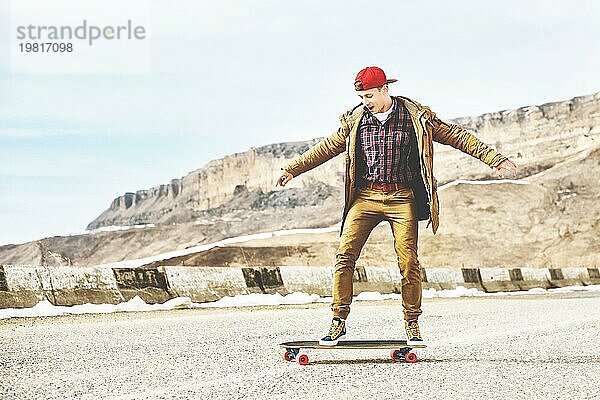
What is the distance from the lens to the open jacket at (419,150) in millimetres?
7262

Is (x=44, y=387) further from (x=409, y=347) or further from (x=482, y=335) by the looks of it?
(x=482, y=335)

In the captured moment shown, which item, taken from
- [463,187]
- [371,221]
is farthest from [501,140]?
[371,221]

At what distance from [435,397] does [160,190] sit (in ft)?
158

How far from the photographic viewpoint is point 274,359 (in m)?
7.40

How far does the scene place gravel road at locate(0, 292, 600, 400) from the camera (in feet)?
19.5

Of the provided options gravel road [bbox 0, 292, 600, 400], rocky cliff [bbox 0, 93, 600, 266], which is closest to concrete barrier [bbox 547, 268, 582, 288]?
gravel road [bbox 0, 292, 600, 400]

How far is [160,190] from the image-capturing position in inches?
2098

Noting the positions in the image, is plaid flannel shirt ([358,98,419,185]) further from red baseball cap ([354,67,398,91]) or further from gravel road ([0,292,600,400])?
gravel road ([0,292,600,400])

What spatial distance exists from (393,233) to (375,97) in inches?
34.9

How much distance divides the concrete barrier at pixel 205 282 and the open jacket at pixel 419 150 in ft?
19.0

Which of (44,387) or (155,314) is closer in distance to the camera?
(44,387)

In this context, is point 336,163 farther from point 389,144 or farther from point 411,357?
point 411,357

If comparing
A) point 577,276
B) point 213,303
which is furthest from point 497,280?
point 213,303

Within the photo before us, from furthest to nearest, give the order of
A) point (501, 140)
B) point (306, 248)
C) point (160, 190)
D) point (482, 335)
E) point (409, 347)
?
point (160, 190)
point (501, 140)
point (306, 248)
point (482, 335)
point (409, 347)
